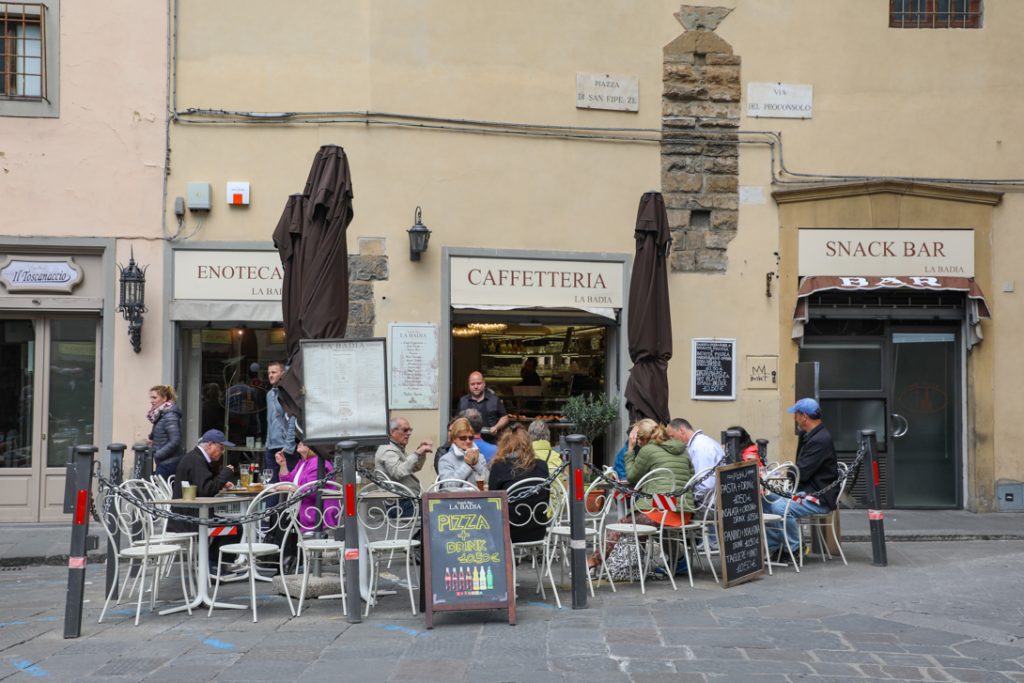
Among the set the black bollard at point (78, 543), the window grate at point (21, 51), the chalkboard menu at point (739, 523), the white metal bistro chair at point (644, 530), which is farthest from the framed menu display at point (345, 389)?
the window grate at point (21, 51)

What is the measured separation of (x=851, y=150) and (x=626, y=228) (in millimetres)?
2884

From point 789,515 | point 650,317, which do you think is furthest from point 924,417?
point 789,515

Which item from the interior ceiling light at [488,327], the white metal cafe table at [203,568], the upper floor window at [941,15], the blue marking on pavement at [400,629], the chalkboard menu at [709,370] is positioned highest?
the upper floor window at [941,15]

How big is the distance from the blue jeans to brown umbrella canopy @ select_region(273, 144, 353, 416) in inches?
155

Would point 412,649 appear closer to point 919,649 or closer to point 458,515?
point 458,515

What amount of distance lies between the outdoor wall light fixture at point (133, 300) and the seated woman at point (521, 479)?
570 cm

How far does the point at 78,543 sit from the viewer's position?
7.43 meters

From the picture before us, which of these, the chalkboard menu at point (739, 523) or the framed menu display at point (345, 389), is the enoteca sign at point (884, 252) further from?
the framed menu display at point (345, 389)

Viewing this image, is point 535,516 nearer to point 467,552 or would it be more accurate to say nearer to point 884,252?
point 467,552

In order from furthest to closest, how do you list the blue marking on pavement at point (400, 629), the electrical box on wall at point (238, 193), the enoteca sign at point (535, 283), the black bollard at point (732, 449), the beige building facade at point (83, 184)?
1. the enoteca sign at point (535, 283)
2. the electrical box on wall at point (238, 193)
3. the beige building facade at point (83, 184)
4. the black bollard at point (732, 449)
5. the blue marking on pavement at point (400, 629)

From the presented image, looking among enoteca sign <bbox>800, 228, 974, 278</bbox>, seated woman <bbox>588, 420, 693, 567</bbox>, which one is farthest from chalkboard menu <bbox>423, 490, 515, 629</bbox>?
enoteca sign <bbox>800, 228, 974, 278</bbox>

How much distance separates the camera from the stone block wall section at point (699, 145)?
13422 mm

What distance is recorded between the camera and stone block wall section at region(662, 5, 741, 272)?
13.4m

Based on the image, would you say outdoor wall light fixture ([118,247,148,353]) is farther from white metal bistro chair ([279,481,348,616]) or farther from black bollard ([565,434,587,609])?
black bollard ([565,434,587,609])
